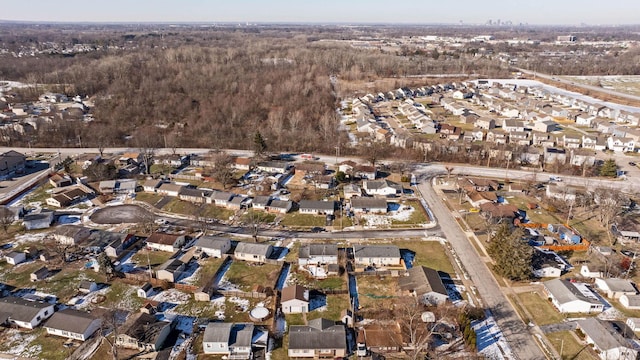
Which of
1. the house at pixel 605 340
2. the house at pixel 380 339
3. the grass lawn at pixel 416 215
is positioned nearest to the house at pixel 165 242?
the house at pixel 380 339

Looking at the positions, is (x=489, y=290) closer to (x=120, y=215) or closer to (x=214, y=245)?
(x=214, y=245)

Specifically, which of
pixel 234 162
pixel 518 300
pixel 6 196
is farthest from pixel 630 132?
pixel 6 196

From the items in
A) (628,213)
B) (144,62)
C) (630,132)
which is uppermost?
(144,62)

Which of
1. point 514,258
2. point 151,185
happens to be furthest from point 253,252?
point 514,258

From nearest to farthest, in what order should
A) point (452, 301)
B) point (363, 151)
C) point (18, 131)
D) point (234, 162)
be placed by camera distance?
point (452, 301) < point (234, 162) < point (363, 151) < point (18, 131)

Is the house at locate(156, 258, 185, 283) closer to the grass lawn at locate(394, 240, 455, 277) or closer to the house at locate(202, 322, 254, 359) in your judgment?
the house at locate(202, 322, 254, 359)

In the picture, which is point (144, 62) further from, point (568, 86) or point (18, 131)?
point (568, 86)
